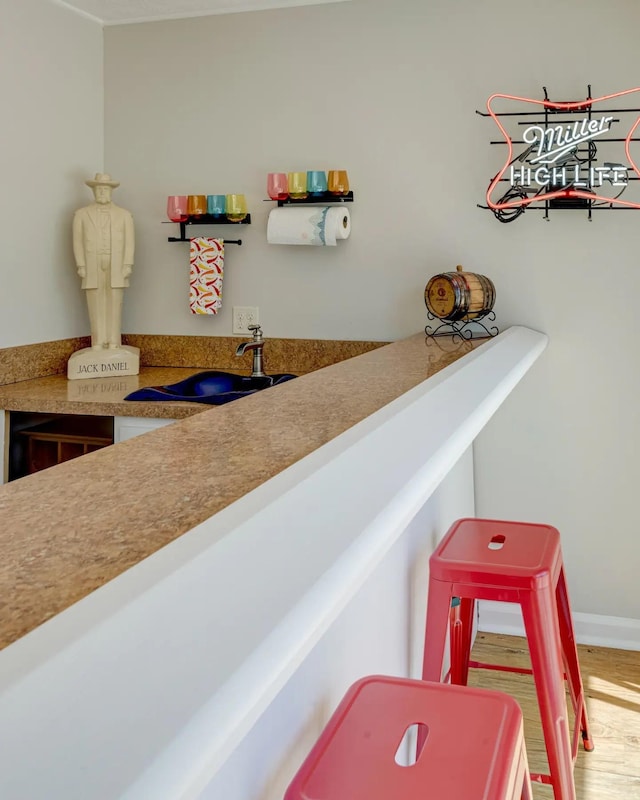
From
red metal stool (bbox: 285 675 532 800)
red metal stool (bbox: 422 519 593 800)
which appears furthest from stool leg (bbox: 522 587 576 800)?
red metal stool (bbox: 285 675 532 800)

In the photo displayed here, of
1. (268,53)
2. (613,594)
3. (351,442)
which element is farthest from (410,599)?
(268,53)

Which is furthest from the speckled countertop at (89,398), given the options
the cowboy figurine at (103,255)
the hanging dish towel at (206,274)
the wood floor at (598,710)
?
the wood floor at (598,710)

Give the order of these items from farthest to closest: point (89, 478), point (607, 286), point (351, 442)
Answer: point (607, 286), point (351, 442), point (89, 478)

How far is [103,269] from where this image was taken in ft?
10.3

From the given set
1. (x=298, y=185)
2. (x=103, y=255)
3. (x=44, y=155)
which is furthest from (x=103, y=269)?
(x=298, y=185)

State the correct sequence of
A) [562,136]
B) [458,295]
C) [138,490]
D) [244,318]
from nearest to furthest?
1. [138,490]
2. [458,295]
3. [562,136]
4. [244,318]

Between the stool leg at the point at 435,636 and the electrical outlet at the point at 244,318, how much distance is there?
6.02 ft

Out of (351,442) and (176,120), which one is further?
(176,120)

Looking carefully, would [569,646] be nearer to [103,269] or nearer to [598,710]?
[598,710]

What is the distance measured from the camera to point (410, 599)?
71.1 inches

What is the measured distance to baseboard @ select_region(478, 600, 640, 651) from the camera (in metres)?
2.93

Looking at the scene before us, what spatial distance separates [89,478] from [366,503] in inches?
13.2

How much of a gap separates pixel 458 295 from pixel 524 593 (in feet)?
3.90

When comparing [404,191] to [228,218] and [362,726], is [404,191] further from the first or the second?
[362,726]
